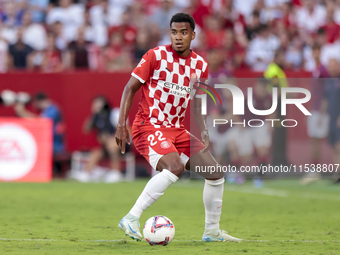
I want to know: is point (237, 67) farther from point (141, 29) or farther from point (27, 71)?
point (27, 71)

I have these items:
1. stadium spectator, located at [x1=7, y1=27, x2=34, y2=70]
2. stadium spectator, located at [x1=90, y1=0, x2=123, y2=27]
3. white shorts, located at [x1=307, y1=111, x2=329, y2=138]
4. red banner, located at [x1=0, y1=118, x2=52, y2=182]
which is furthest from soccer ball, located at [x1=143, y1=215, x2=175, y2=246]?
stadium spectator, located at [x1=90, y1=0, x2=123, y2=27]

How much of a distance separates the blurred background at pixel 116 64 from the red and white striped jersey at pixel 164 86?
7038mm

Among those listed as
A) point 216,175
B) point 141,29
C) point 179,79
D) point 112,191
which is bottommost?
point 112,191

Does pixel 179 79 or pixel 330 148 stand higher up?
pixel 179 79

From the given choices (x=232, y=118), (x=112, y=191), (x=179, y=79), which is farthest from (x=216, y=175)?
(x=232, y=118)

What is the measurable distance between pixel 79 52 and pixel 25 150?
10.3ft

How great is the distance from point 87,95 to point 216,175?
1009 cm

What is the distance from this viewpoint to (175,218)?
28.1ft

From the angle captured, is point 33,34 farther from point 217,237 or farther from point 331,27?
point 217,237

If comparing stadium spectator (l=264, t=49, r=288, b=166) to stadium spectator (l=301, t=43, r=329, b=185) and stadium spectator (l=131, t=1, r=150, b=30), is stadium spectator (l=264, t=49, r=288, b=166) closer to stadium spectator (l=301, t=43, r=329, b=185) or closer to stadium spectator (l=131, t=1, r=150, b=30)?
stadium spectator (l=301, t=43, r=329, b=185)

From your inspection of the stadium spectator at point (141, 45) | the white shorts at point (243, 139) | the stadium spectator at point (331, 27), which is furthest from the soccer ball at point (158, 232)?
the stadium spectator at point (331, 27)

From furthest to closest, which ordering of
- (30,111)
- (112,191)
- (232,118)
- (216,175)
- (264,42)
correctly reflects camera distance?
(264,42)
(30,111)
(232,118)
(112,191)
(216,175)

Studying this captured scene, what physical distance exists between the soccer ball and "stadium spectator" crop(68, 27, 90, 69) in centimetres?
1026

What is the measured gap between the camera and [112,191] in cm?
1234
